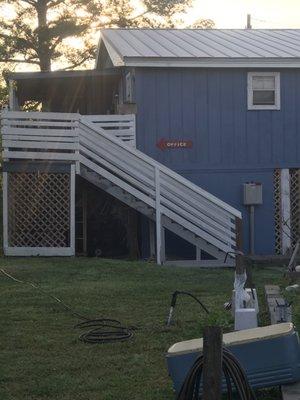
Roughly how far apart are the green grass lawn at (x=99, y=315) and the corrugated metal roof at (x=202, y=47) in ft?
17.0

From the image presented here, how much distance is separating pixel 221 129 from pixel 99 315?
9.05 meters

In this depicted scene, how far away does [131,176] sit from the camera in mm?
14945

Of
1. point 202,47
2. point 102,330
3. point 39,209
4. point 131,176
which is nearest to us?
point 102,330

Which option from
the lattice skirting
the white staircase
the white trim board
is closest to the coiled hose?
the white staircase

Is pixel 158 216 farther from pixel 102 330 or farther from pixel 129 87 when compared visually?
pixel 102 330

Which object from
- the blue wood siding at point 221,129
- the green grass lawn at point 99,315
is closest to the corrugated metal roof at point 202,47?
the blue wood siding at point 221,129

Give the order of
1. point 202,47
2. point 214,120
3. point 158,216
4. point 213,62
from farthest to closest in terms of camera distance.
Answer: point 202,47, point 214,120, point 213,62, point 158,216

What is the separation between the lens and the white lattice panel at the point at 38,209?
15086 millimetres

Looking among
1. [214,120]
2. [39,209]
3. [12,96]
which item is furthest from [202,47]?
[39,209]

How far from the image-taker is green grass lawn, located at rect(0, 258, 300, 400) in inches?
229

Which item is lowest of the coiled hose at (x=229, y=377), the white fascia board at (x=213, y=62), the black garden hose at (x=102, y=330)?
the black garden hose at (x=102, y=330)

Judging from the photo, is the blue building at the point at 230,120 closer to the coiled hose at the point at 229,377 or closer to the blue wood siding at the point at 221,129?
the blue wood siding at the point at 221,129

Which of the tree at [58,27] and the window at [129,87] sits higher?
the tree at [58,27]

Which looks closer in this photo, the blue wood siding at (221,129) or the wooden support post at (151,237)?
the wooden support post at (151,237)
